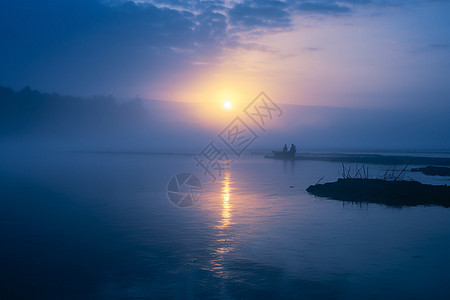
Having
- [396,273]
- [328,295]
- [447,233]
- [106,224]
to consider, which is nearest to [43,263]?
[106,224]

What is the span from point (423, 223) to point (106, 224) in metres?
21.7

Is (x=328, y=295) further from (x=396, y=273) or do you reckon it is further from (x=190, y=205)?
(x=190, y=205)

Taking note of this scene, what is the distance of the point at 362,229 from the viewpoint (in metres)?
23.6

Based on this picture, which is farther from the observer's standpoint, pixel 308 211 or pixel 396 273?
pixel 308 211

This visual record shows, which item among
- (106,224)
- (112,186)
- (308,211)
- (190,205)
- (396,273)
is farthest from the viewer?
(112,186)

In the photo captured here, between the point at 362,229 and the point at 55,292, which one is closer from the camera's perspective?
the point at 55,292

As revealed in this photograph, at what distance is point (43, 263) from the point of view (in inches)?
649

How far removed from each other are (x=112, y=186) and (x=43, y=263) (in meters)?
29.9

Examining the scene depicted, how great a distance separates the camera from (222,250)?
18.8 metres

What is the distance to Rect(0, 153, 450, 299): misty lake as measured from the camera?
13.9 metres

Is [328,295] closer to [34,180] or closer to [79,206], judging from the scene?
[79,206]

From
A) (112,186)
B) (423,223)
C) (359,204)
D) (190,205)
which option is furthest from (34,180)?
(423,223)

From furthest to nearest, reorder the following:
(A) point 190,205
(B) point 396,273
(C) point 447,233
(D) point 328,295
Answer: (A) point 190,205, (C) point 447,233, (B) point 396,273, (D) point 328,295

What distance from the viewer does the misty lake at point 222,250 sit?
13.9 metres
